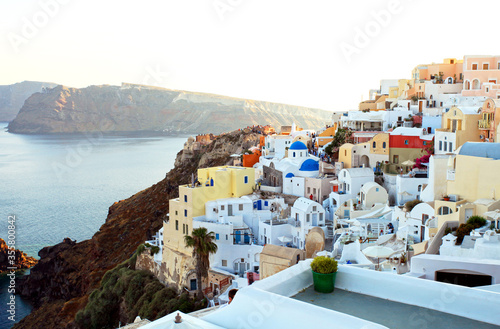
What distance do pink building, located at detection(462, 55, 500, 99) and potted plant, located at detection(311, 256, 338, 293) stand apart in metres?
28.7

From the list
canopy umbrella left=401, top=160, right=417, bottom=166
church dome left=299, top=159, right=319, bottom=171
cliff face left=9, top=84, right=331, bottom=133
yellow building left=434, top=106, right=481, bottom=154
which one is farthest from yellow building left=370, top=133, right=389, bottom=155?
cliff face left=9, top=84, right=331, bottom=133

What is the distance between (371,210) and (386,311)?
16.9 metres

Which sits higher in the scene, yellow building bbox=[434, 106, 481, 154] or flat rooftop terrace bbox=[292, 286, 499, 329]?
yellow building bbox=[434, 106, 481, 154]

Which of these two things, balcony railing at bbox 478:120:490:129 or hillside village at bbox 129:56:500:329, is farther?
balcony railing at bbox 478:120:490:129

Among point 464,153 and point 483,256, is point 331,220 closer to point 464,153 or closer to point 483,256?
point 464,153

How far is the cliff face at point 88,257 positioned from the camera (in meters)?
31.6

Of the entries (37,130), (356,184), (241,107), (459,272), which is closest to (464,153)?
(356,184)

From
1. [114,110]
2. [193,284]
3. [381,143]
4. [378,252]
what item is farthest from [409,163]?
[114,110]

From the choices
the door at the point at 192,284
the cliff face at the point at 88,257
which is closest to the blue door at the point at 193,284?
the door at the point at 192,284

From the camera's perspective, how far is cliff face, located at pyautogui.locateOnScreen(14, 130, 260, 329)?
104 ft

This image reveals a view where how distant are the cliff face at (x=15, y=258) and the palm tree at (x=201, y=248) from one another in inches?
994

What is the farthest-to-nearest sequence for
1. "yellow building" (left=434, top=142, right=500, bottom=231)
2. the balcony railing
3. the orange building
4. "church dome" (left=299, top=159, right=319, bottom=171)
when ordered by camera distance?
the orange building → "church dome" (left=299, top=159, right=319, bottom=171) → the balcony railing → "yellow building" (left=434, top=142, right=500, bottom=231)

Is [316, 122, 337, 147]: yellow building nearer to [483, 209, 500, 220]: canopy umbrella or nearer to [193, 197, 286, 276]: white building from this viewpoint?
[193, 197, 286, 276]: white building

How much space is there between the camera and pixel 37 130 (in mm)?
192625
